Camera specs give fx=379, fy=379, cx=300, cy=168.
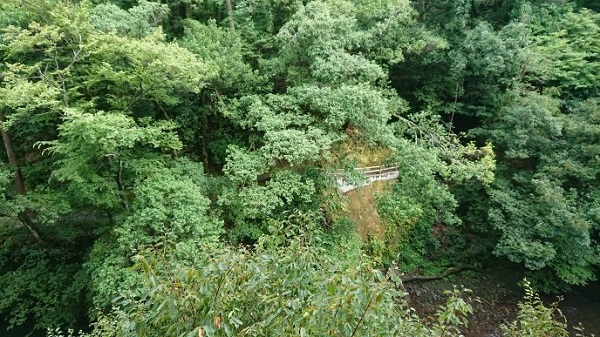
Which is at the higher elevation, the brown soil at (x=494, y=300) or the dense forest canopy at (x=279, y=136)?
the dense forest canopy at (x=279, y=136)

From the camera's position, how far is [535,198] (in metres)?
12.5

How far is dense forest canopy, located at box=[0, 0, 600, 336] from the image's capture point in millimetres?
9344

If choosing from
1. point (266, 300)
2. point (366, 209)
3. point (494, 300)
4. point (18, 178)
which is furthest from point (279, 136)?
point (494, 300)

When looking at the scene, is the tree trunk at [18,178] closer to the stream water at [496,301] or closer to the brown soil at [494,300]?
the stream water at [496,301]

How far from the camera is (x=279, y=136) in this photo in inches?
418

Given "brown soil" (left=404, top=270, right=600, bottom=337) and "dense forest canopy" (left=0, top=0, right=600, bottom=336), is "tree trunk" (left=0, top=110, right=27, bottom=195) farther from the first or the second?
"brown soil" (left=404, top=270, right=600, bottom=337)

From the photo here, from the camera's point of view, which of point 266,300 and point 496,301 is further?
point 496,301

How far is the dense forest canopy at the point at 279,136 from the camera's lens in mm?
9344

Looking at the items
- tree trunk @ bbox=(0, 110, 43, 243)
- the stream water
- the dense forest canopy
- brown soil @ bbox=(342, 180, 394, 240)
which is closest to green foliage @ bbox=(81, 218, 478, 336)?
the dense forest canopy

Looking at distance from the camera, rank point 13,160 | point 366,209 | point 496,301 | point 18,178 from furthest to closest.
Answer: point 366,209, point 496,301, point 18,178, point 13,160

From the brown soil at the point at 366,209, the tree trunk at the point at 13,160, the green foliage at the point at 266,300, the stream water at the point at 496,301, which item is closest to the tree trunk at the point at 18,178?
the tree trunk at the point at 13,160

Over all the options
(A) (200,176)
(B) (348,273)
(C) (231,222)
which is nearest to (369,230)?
(C) (231,222)

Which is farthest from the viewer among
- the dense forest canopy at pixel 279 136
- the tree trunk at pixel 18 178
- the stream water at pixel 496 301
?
the stream water at pixel 496 301

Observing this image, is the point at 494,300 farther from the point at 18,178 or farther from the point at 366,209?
the point at 18,178
